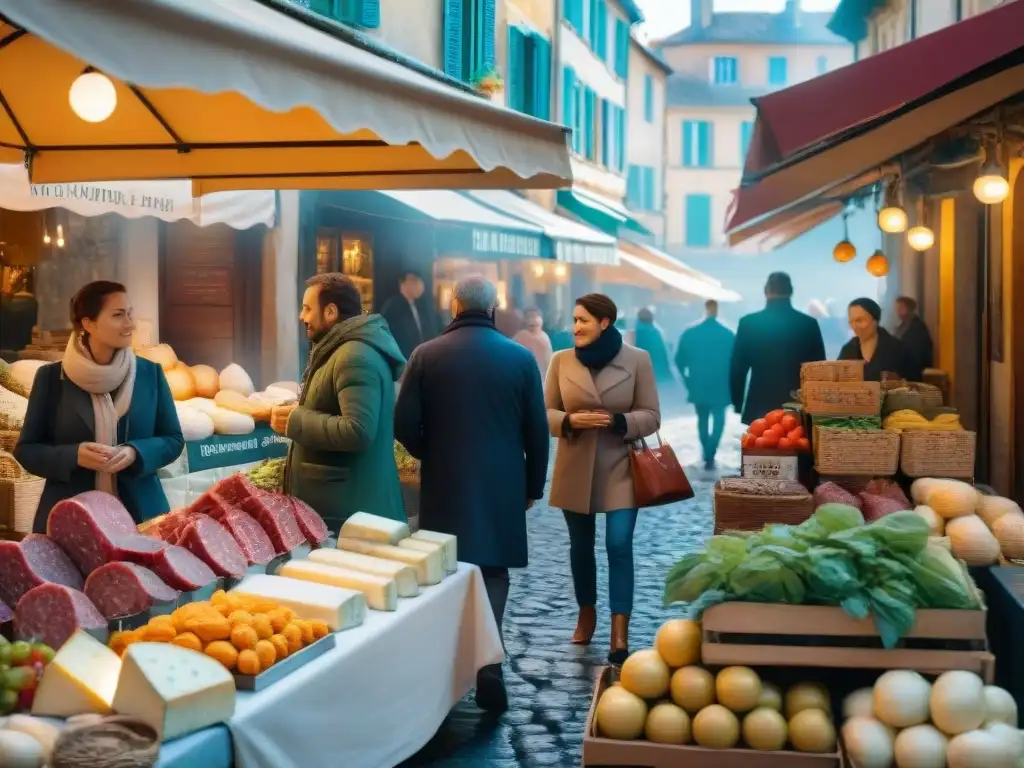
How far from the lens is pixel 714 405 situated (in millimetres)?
16203

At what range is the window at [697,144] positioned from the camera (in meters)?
60.8

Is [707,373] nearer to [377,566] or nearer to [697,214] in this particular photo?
[377,566]

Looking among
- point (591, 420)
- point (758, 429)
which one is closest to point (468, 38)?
point (758, 429)

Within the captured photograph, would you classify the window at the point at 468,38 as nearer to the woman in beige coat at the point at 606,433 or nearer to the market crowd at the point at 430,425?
the woman in beige coat at the point at 606,433

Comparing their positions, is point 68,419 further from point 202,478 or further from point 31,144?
point 202,478

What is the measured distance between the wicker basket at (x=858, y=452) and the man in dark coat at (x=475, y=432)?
1916 mm

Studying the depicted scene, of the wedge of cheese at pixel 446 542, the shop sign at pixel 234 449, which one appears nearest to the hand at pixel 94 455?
the wedge of cheese at pixel 446 542

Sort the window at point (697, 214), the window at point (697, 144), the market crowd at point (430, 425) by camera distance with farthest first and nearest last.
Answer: the window at point (697, 144) < the window at point (697, 214) < the market crowd at point (430, 425)

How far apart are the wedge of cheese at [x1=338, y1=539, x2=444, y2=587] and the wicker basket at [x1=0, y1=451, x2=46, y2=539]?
9.18ft

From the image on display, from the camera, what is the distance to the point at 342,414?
5938mm

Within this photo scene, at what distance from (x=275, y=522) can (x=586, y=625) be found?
9.58 feet

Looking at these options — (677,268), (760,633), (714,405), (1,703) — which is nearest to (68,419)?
(1,703)

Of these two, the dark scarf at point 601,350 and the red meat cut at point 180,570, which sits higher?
the dark scarf at point 601,350

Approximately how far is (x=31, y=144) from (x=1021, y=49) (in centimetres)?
479
